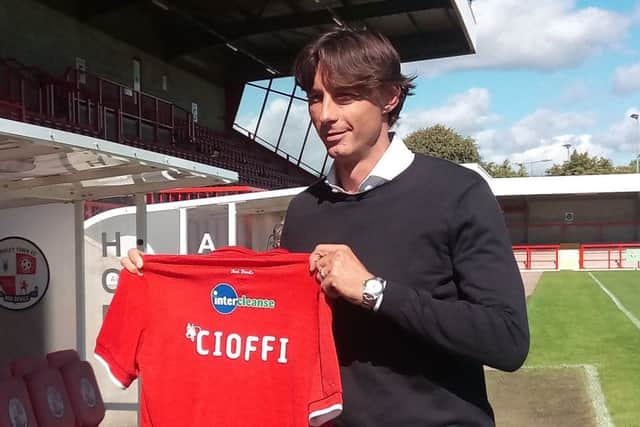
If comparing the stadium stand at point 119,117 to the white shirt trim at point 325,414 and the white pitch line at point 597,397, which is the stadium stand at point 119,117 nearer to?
the white pitch line at point 597,397

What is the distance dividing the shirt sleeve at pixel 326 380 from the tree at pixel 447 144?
68168mm

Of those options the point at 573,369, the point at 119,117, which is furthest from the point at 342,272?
the point at 119,117

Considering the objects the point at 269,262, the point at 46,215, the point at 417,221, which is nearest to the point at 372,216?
the point at 417,221

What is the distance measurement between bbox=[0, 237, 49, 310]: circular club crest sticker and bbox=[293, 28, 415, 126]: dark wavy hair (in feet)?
16.3

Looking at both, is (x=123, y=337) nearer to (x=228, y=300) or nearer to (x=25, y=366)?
(x=228, y=300)

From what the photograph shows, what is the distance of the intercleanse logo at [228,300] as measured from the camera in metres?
2.19

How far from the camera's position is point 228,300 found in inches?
88.7

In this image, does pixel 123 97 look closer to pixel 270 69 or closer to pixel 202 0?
pixel 202 0

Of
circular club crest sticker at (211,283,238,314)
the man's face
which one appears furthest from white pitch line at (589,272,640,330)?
the man's face

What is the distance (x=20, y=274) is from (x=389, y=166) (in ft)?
17.2

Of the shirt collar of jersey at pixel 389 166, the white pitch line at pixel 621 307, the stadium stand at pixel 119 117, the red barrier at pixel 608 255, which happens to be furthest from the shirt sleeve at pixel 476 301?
the red barrier at pixel 608 255

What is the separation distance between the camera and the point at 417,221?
1.67 meters

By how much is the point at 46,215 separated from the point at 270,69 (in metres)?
24.5

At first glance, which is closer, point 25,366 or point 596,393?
point 25,366
